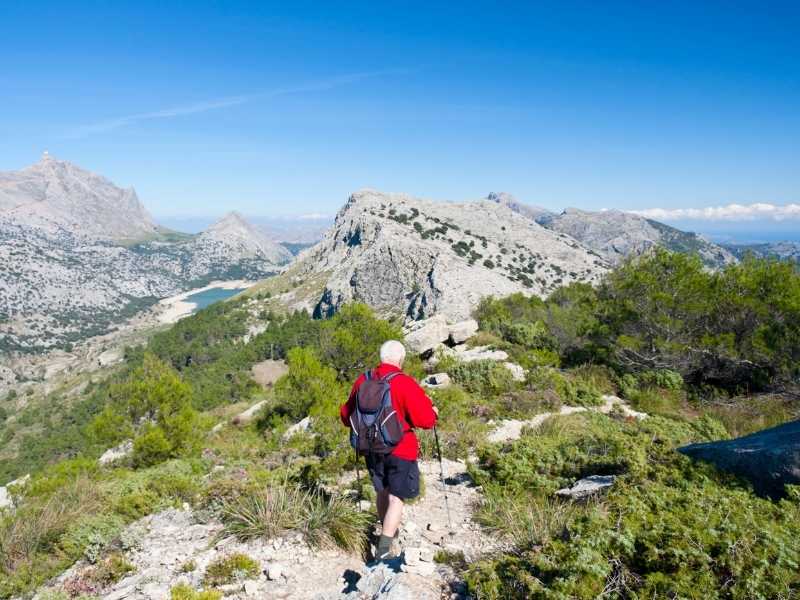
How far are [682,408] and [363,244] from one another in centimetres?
9667

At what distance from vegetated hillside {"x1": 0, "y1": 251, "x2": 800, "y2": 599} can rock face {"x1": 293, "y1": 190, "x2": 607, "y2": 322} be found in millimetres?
41644

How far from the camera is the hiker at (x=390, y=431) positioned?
16.1 ft

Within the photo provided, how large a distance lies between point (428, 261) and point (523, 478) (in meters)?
75.6

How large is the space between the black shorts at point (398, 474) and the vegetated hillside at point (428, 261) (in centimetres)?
5351

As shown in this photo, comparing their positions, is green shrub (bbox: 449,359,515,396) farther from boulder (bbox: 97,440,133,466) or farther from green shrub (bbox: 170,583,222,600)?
boulder (bbox: 97,440,133,466)

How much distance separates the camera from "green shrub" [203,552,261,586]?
4.93m

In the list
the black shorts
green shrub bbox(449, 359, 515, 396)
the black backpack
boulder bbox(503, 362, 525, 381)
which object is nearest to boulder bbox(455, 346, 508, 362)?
boulder bbox(503, 362, 525, 381)

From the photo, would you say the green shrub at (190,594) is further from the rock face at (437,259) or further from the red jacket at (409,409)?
the rock face at (437,259)

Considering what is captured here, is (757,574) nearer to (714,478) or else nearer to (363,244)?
(714,478)

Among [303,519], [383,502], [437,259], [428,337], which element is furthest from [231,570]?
[437,259]

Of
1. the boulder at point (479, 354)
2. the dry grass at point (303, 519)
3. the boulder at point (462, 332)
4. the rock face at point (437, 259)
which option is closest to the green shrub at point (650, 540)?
the dry grass at point (303, 519)

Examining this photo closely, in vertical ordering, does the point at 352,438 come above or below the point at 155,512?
above

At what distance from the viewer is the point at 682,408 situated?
13211 millimetres

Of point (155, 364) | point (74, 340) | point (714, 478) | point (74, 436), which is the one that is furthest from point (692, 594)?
point (74, 340)
